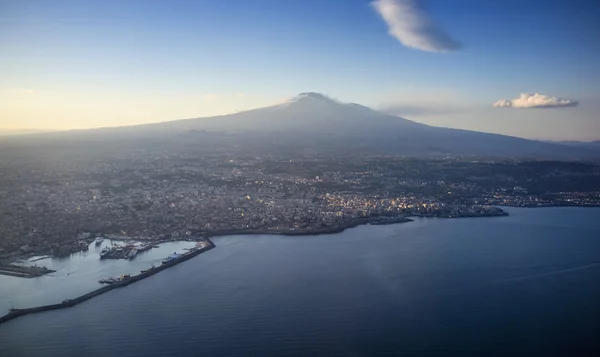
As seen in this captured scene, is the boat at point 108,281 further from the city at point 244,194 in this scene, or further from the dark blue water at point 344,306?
the city at point 244,194

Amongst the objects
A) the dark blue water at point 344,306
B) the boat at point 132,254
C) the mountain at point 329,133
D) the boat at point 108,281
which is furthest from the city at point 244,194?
the mountain at point 329,133

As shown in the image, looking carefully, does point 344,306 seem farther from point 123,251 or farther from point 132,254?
point 123,251

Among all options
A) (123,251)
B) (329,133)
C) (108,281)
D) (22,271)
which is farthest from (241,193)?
(329,133)

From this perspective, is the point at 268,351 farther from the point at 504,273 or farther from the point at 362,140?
the point at 362,140

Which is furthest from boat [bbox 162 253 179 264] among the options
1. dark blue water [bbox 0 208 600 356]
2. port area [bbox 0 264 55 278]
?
port area [bbox 0 264 55 278]

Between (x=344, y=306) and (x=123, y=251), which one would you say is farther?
(x=123, y=251)

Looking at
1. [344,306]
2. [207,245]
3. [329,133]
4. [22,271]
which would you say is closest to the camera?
[344,306]
